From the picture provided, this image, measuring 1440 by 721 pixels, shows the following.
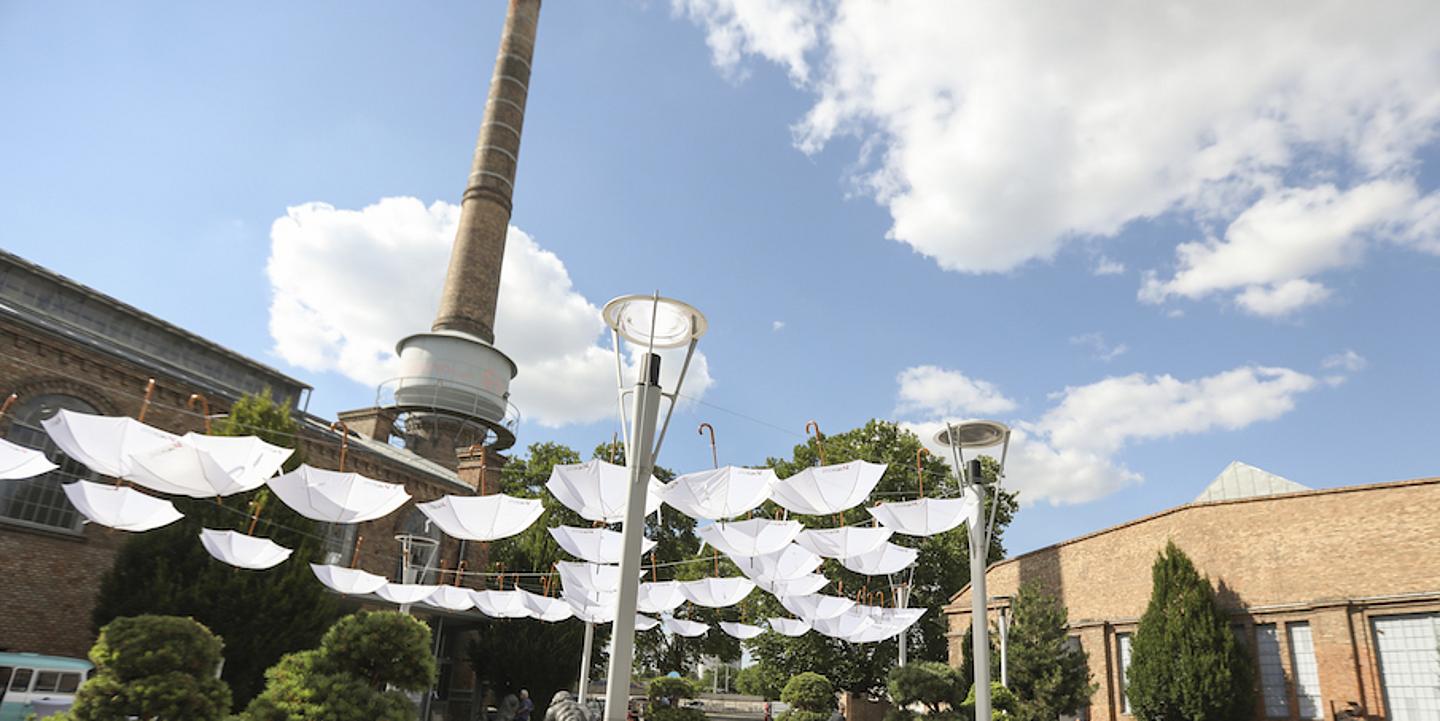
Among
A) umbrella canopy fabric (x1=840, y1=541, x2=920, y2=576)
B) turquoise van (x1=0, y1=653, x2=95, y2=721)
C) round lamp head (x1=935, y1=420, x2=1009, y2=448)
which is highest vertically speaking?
→ round lamp head (x1=935, y1=420, x2=1009, y2=448)

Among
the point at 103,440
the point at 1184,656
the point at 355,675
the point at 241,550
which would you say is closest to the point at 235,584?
the point at 241,550

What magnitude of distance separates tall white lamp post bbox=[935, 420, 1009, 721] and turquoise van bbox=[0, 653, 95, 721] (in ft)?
52.4

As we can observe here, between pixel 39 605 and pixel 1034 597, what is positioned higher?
pixel 1034 597

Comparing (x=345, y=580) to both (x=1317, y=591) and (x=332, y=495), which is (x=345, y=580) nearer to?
(x=332, y=495)

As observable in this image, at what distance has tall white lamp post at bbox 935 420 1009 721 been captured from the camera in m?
13.0

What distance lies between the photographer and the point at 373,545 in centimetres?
2680

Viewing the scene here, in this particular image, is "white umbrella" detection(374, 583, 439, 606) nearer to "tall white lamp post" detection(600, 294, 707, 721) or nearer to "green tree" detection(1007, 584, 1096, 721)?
"tall white lamp post" detection(600, 294, 707, 721)

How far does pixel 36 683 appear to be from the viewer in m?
15.5

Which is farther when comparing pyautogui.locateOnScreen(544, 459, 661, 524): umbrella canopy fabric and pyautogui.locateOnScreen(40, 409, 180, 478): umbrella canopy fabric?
pyautogui.locateOnScreen(544, 459, 661, 524): umbrella canopy fabric

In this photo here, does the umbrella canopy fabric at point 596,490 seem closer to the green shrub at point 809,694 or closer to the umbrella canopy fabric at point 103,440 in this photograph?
the umbrella canopy fabric at point 103,440

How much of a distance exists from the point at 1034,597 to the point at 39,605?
24.9 meters

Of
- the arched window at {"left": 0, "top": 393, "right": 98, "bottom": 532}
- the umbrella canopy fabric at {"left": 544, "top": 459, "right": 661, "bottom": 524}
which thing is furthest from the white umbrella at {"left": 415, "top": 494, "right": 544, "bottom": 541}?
the arched window at {"left": 0, "top": 393, "right": 98, "bottom": 532}

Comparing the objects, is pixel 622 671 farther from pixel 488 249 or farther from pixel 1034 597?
pixel 488 249

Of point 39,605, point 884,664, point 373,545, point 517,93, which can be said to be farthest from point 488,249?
point 884,664
